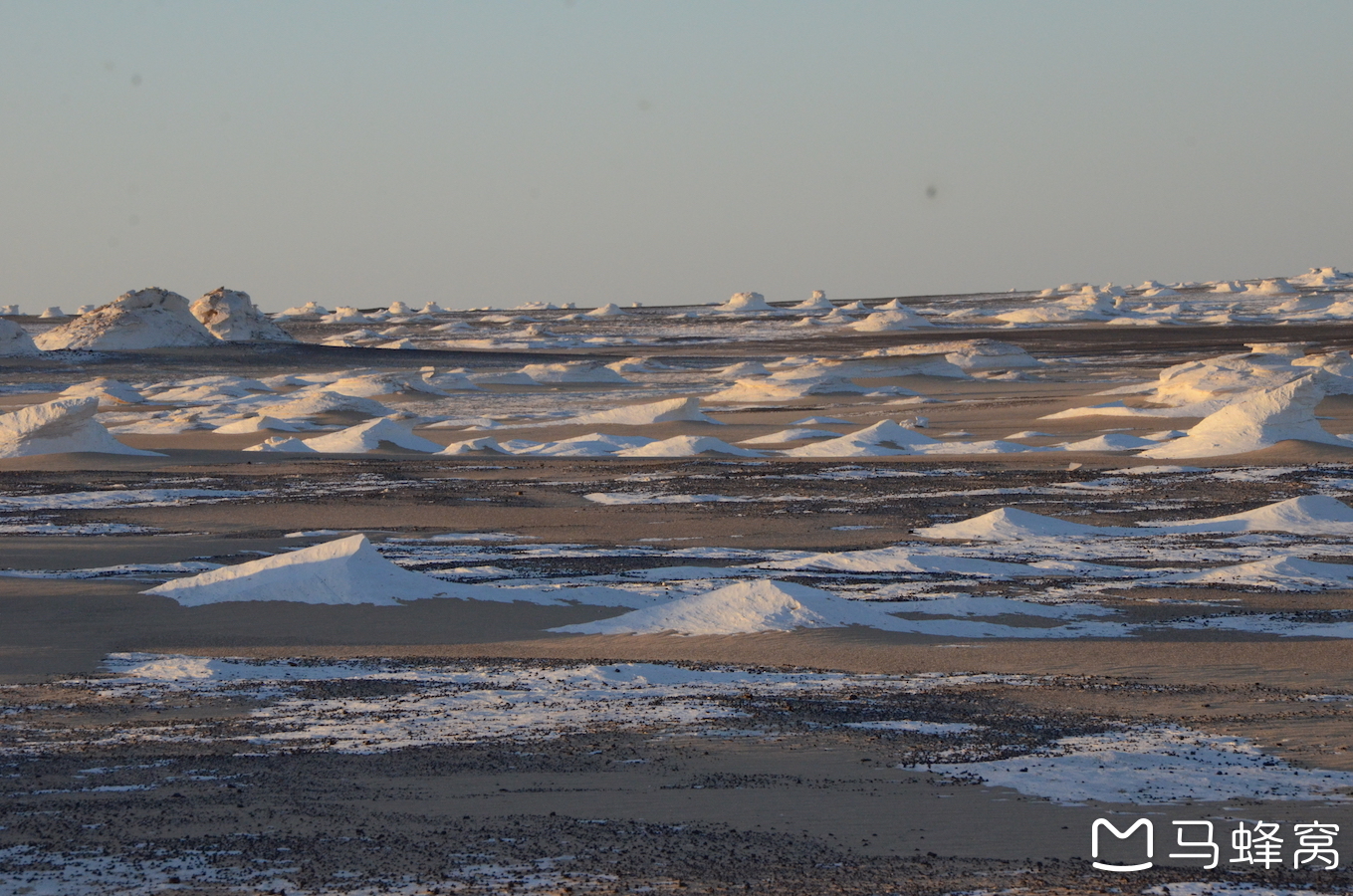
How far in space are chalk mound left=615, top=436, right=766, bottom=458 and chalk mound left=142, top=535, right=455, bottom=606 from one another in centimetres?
1259

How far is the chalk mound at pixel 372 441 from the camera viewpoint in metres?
25.8

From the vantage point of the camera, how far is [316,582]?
36.0ft

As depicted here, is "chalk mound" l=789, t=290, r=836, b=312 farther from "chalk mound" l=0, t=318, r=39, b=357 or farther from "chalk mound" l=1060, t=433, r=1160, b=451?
"chalk mound" l=1060, t=433, r=1160, b=451

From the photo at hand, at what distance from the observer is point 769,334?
81000 millimetres

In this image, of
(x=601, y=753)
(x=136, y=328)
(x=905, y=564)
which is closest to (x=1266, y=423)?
(x=905, y=564)

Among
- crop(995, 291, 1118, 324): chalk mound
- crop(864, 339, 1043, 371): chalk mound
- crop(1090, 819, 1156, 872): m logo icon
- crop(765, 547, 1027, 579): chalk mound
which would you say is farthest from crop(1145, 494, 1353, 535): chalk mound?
crop(995, 291, 1118, 324): chalk mound

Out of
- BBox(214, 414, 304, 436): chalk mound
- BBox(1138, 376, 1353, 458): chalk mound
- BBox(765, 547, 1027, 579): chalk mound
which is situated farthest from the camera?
BBox(214, 414, 304, 436): chalk mound

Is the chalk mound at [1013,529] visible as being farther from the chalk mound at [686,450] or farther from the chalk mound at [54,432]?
the chalk mound at [54,432]

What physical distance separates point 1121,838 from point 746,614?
4.90 metres

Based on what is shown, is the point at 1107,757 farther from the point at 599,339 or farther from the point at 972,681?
the point at 599,339

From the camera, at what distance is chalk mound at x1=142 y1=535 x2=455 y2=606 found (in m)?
10.9

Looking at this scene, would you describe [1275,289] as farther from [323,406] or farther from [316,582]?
[316,582]

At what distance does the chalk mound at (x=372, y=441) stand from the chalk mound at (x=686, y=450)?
3967 mm

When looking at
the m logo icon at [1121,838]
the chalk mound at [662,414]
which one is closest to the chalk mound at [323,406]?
the chalk mound at [662,414]
